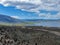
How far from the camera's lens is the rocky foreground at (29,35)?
214 inches

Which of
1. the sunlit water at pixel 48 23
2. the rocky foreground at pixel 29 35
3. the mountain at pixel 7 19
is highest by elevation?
the mountain at pixel 7 19

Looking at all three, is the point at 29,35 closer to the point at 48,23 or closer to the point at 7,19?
the point at 48,23

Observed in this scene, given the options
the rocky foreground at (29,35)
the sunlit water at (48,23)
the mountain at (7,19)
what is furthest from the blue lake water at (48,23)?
the mountain at (7,19)

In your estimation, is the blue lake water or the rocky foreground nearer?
the rocky foreground

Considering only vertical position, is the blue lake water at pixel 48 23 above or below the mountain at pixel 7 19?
below

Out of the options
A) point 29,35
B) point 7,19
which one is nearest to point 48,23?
point 29,35

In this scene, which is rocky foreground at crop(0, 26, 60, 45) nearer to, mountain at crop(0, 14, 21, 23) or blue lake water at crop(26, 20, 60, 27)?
blue lake water at crop(26, 20, 60, 27)

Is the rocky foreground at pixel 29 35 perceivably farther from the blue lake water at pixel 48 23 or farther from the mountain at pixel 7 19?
the mountain at pixel 7 19

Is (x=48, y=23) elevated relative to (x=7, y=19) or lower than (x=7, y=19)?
lower

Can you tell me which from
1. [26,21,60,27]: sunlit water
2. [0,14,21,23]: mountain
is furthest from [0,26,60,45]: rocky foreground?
[0,14,21,23]: mountain

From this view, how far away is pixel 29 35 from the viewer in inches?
219

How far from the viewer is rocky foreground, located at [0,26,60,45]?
5.44m

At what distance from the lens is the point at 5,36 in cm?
547

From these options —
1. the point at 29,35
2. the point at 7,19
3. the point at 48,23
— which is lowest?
the point at 29,35
